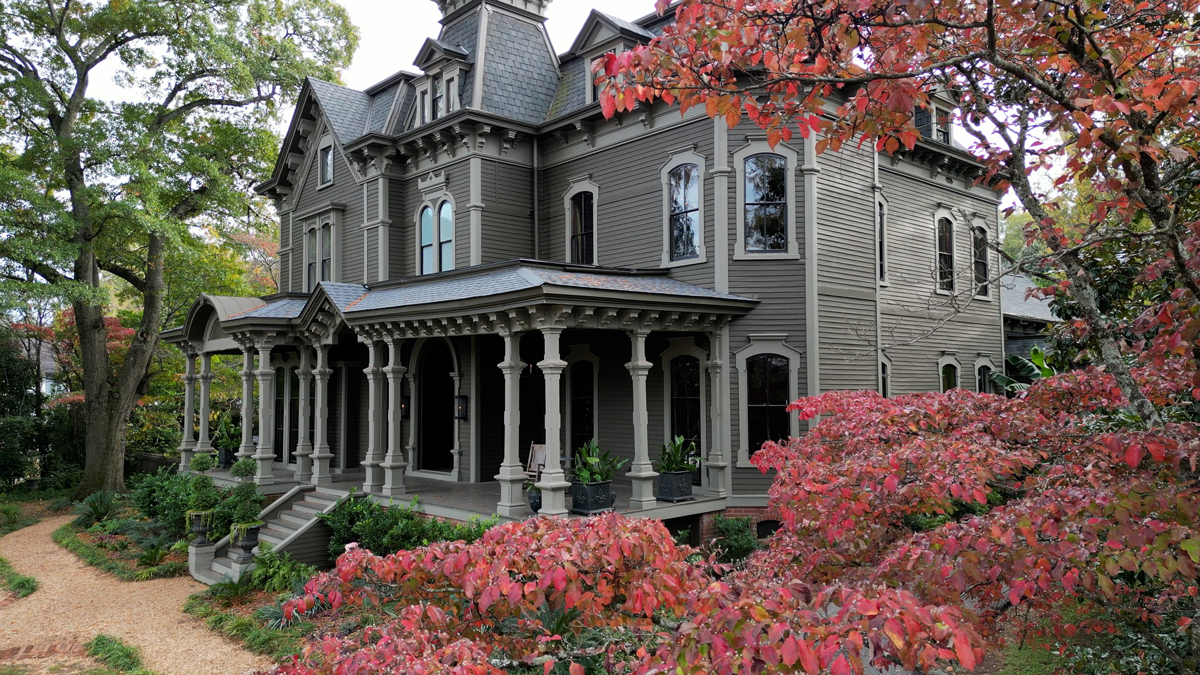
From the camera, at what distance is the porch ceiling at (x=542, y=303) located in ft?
37.0

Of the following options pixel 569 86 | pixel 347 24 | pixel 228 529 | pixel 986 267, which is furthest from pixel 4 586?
pixel 986 267

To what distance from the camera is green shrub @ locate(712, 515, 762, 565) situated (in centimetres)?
1266

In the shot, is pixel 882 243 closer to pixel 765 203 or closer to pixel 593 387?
pixel 765 203

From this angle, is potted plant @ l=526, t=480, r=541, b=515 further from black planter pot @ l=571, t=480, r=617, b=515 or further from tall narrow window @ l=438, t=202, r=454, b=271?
tall narrow window @ l=438, t=202, r=454, b=271

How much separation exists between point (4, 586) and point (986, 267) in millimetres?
22413

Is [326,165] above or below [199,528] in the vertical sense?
above

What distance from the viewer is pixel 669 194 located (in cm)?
1490

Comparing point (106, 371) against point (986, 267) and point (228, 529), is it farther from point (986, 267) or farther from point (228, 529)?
point (986, 267)

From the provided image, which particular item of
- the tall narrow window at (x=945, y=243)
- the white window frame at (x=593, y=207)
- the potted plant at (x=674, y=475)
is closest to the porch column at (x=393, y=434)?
the white window frame at (x=593, y=207)

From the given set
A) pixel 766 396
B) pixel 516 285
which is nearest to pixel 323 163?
pixel 516 285

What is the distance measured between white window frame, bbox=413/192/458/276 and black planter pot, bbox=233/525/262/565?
6547 mm

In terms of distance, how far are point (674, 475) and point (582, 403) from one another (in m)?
4.06

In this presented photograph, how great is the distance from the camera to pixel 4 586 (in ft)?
44.9

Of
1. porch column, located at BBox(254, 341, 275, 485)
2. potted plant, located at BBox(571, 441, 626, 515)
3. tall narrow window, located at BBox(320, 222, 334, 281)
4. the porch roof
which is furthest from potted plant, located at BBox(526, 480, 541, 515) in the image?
tall narrow window, located at BBox(320, 222, 334, 281)
